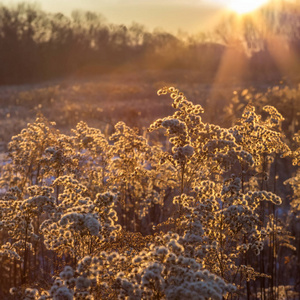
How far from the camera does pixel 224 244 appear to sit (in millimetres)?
8516

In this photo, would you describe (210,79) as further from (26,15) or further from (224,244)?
(224,244)

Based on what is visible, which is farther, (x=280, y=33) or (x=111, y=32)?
(x=111, y=32)

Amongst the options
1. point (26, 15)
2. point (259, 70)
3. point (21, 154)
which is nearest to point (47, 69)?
point (26, 15)

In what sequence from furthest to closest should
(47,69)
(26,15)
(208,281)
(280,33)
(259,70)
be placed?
(26,15) < (47,69) < (259,70) < (280,33) < (208,281)

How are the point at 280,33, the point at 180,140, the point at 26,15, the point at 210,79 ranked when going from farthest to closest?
the point at 26,15, the point at 210,79, the point at 280,33, the point at 180,140

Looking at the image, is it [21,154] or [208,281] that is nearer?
[208,281]

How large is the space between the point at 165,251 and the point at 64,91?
56.0 meters

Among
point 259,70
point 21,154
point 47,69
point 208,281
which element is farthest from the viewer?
point 47,69

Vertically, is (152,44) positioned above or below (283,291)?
above

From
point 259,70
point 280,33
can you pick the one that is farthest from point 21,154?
point 259,70

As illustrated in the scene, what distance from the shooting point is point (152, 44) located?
3556 inches

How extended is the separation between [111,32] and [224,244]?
8945 centimetres

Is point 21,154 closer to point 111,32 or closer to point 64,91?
point 64,91

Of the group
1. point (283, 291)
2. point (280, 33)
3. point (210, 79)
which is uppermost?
point (280, 33)
